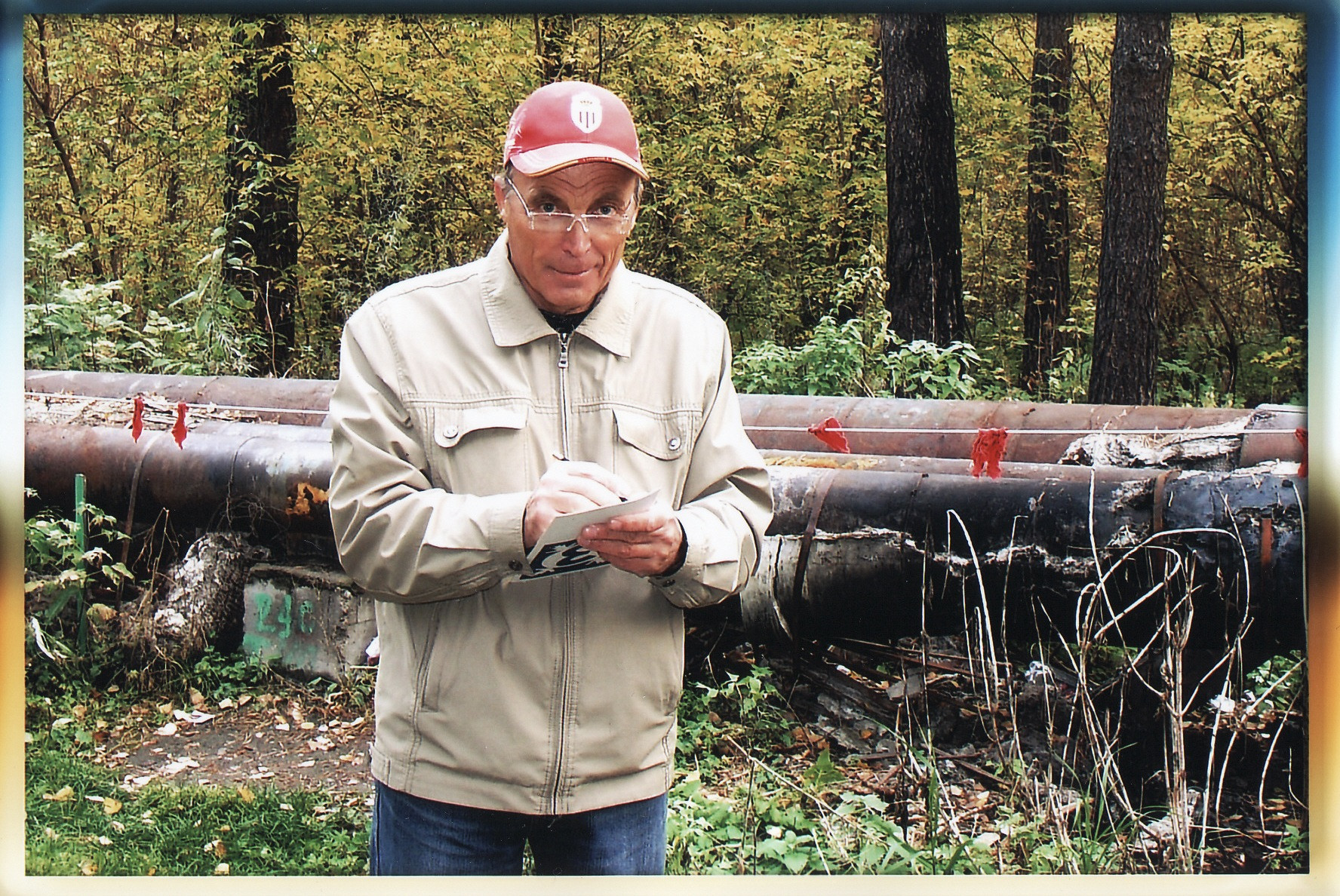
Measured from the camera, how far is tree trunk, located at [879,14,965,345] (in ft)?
25.4

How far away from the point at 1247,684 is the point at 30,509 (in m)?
5.04

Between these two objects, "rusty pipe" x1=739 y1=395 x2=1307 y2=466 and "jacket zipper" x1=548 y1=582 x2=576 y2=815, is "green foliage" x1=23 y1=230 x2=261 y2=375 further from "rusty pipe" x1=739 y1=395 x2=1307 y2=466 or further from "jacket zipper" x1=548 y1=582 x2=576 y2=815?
"jacket zipper" x1=548 y1=582 x2=576 y2=815

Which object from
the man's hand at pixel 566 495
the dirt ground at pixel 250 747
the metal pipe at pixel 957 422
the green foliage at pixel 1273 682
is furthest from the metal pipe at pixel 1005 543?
the man's hand at pixel 566 495

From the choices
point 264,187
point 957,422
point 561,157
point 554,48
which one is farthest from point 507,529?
point 264,187

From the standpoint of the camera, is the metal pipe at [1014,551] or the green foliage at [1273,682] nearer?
the metal pipe at [1014,551]

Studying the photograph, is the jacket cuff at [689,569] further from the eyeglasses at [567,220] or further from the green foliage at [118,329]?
the green foliage at [118,329]

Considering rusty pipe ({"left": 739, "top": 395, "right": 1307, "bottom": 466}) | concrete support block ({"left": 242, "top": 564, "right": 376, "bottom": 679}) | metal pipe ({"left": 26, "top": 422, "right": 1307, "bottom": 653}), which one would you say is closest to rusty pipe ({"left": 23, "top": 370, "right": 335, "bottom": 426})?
concrete support block ({"left": 242, "top": 564, "right": 376, "bottom": 679})

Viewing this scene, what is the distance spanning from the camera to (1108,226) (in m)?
7.41

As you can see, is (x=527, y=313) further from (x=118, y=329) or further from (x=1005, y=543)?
(x=118, y=329)

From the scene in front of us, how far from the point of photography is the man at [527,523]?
2090mm

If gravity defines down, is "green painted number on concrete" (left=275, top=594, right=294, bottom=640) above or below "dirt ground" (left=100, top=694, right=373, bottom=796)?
above

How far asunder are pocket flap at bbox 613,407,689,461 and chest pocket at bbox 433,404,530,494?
0.56ft

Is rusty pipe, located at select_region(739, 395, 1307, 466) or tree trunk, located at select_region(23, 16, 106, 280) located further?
tree trunk, located at select_region(23, 16, 106, 280)

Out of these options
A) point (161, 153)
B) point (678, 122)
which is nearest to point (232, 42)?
point (161, 153)
